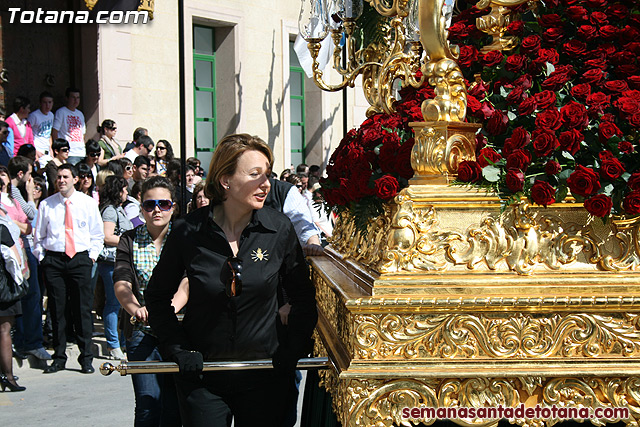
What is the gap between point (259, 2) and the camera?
14.3 meters

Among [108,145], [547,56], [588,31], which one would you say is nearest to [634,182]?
[547,56]

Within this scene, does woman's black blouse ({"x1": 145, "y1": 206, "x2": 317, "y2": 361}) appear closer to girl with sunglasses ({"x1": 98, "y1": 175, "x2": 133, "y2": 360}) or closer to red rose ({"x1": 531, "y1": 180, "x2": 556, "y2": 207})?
red rose ({"x1": 531, "y1": 180, "x2": 556, "y2": 207})

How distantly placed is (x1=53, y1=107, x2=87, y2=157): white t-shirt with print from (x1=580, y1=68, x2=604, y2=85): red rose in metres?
8.06

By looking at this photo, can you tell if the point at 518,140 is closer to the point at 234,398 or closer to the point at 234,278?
the point at 234,278

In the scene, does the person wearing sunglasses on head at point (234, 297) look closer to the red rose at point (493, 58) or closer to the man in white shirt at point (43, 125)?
the red rose at point (493, 58)

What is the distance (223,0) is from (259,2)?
2.83ft

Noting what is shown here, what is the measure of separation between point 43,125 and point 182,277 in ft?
24.4

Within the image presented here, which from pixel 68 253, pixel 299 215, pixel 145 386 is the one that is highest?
pixel 299 215

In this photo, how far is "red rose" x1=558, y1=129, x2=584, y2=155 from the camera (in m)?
2.51

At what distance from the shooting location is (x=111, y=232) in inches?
279

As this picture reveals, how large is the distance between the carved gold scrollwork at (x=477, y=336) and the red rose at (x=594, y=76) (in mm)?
899

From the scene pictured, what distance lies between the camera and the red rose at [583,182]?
7.88 ft

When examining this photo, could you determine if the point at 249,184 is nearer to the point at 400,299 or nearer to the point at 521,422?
the point at 400,299

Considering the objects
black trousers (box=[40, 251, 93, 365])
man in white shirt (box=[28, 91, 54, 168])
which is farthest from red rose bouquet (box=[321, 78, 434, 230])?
man in white shirt (box=[28, 91, 54, 168])
